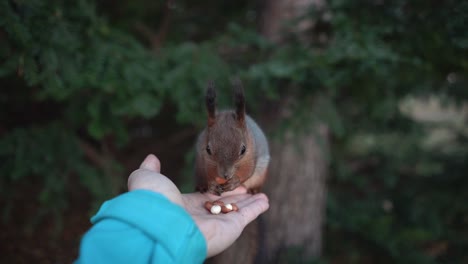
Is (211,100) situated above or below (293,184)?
above

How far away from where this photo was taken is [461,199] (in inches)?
169

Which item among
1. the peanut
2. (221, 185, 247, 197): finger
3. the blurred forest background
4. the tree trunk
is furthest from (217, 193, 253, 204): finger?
the tree trunk

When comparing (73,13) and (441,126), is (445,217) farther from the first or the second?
(73,13)

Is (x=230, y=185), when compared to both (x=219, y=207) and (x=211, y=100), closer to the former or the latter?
(x=219, y=207)

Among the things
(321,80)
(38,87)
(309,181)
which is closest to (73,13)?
(38,87)

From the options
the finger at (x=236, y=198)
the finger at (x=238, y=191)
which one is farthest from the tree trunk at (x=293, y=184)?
the finger at (x=236, y=198)

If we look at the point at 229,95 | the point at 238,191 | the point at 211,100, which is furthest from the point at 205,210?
the point at 229,95

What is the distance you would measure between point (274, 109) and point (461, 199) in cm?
261

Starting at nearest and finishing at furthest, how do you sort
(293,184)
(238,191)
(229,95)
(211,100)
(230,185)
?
1. (211,100)
2. (230,185)
3. (238,191)
4. (229,95)
5. (293,184)

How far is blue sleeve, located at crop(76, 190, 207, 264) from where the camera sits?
139 cm

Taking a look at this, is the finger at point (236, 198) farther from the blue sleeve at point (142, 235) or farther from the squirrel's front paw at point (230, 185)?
the blue sleeve at point (142, 235)

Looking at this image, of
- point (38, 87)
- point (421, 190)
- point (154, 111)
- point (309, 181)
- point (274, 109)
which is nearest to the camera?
point (154, 111)

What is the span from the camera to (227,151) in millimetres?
2156

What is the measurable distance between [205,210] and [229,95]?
4.48ft
